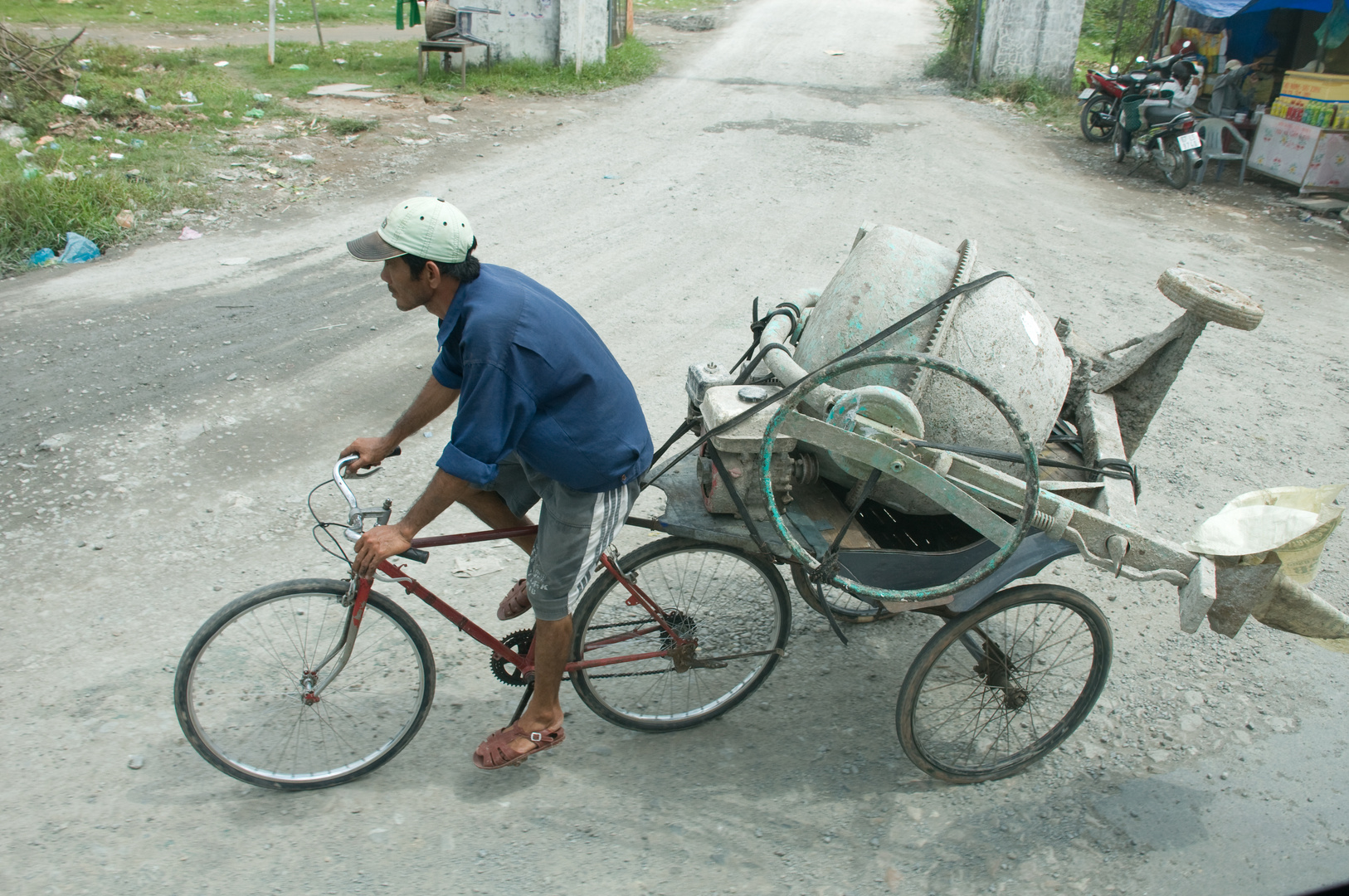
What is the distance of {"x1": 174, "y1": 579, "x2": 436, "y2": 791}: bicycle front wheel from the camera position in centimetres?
270

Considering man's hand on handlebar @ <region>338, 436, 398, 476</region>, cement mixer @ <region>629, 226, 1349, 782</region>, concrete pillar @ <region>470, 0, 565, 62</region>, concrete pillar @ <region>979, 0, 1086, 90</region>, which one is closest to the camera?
cement mixer @ <region>629, 226, 1349, 782</region>

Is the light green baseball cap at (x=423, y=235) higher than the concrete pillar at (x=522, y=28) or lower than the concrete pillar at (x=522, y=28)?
lower

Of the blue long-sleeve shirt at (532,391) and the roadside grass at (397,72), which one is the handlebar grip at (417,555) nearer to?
the blue long-sleeve shirt at (532,391)

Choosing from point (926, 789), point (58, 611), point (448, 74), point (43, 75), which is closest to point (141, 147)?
point (43, 75)

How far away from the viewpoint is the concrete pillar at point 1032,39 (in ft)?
45.1

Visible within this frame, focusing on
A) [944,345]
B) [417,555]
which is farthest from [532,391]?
[944,345]

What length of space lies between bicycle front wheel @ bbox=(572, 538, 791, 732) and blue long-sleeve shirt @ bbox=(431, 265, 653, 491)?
0.46 m

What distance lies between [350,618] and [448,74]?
11734mm

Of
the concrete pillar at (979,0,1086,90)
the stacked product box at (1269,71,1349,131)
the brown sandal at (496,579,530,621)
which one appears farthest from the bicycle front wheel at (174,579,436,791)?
the concrete pillar at (979,0,1086,90)

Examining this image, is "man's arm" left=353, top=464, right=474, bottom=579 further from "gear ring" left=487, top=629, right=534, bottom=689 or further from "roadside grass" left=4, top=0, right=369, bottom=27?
"roadside grass" left=4, top=0, right=369, bottom=27

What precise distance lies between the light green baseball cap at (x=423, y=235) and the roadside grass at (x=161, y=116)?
577cm

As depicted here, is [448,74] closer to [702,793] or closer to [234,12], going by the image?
[234,12]

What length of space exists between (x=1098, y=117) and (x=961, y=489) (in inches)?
438

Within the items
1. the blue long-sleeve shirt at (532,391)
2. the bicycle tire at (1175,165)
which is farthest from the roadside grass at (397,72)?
the blue long-sleeve shirt at (532,391)
